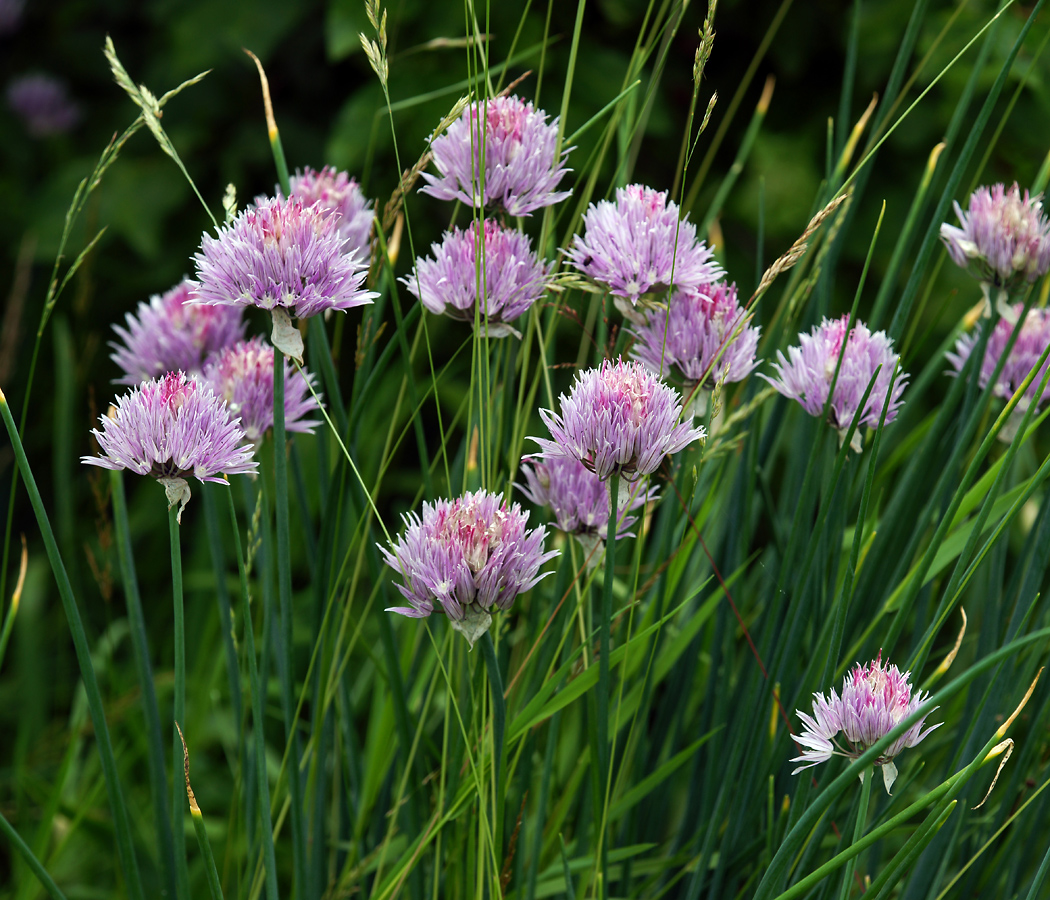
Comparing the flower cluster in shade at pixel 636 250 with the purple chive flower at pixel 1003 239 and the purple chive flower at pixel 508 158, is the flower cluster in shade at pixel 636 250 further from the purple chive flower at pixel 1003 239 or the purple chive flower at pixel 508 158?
the purple chive flower at pixel 1003 239

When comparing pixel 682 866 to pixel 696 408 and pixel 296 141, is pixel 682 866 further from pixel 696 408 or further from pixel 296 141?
pixel 296 141

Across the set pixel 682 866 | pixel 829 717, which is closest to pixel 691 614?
pixel 682 866

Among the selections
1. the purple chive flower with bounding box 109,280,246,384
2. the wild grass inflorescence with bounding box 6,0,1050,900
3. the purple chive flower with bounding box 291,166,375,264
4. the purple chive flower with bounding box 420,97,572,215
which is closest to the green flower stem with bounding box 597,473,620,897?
the wild grass inflorescence with bounding box 6,0,1050,900

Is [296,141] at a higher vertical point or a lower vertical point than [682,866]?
higher

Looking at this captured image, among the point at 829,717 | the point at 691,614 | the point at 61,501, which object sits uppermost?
the point at 61,501

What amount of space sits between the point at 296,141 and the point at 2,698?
1081 mm

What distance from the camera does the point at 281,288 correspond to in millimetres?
521

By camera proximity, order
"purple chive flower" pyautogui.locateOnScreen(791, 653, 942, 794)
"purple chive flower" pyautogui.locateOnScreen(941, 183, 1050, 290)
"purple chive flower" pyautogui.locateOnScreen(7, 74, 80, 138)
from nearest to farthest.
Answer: "purple chive flower" pyautogui.locateOnScreen(791, 653, 942, 794)
"purple chive flower" pyautogui.locateOnScreen(941, 183, 1050, 290)
"purple chive flower" pyautogui.locateOnScreen(7, 74, 80, 138)

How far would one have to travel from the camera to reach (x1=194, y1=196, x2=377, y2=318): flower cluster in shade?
0.52m

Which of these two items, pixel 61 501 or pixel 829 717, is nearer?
pixel 829 717

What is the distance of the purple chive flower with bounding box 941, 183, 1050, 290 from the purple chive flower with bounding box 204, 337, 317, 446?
19.1 inches

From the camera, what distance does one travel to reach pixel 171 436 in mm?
492

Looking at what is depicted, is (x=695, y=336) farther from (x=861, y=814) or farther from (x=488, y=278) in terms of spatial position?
(x=861, y=814)

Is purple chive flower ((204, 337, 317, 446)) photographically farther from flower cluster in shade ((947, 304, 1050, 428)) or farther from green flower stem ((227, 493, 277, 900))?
flower cluster in shade ((947, 304, 1050, 428))
